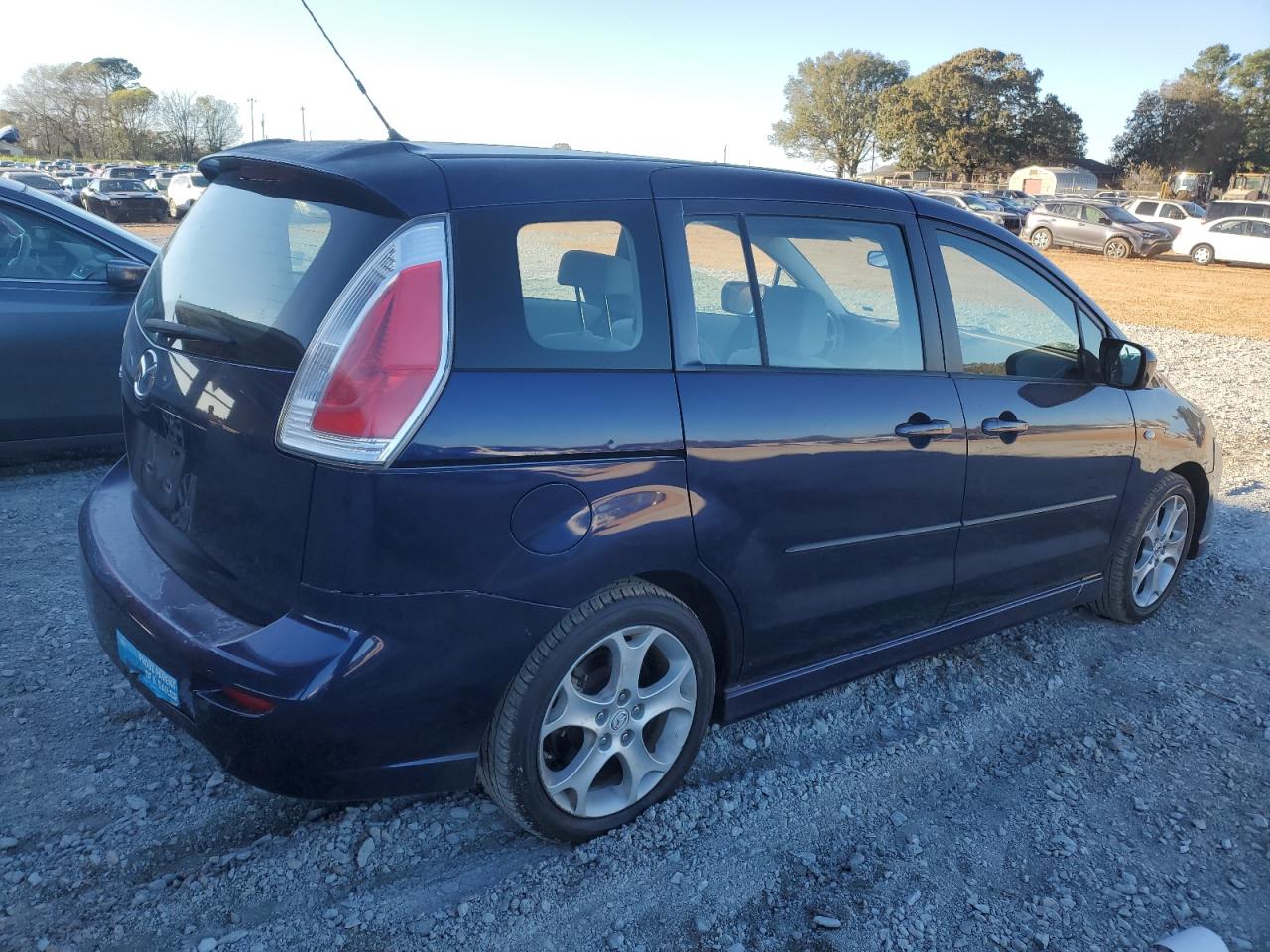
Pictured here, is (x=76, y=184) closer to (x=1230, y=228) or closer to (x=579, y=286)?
(x=1230, y=228)

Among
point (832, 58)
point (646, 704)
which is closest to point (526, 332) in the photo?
point (646, 704)

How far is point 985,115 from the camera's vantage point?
76.8 metres

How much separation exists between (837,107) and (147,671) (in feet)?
346

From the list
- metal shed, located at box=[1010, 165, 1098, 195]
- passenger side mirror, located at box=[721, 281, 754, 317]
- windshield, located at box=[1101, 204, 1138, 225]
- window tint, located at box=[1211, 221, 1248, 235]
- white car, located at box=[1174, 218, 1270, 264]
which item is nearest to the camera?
passenger side mirror, located at box=[721, 281, 754, 317]

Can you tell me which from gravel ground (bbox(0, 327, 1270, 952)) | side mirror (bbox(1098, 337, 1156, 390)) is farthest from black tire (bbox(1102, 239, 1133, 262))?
gravel ground (bbox(0, 327, 1270, 952))

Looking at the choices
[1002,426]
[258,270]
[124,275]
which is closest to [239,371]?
[258,270]

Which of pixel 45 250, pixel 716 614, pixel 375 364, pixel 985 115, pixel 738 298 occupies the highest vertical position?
pixel 985 115

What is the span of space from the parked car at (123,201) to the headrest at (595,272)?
33726 millimetres

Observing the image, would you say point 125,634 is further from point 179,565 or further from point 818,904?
point 818,904

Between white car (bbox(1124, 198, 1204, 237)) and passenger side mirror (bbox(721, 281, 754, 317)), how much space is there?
33439 millimetres

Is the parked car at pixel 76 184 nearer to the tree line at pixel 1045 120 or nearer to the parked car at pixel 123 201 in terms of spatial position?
the parked car at pixel 123 201

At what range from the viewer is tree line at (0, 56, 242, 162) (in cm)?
9512

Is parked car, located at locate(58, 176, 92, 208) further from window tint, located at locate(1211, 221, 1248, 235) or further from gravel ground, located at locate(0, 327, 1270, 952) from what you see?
window tint, located at locate(1211, 221, 1248, 235)

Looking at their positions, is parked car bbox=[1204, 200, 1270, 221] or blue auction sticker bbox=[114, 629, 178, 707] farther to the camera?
parked car bbox=[1204, 200, 1270, 221]
